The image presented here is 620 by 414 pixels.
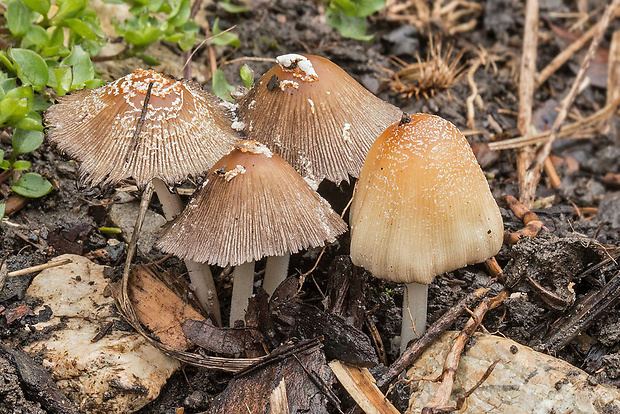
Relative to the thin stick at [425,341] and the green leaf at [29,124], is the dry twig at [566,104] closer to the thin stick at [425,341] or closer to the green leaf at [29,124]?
the thin stick at [425,341]

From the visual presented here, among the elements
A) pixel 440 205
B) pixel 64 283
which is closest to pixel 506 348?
pixel 440 205

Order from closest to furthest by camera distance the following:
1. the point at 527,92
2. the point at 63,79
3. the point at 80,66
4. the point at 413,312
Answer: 1. the point at 413,312
2. the point at 63,79
3. the point at 80,66
4. the point at 527,92

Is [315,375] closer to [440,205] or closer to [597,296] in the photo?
[440,205]

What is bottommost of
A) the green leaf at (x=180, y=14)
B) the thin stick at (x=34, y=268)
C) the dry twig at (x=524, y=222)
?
the thin stick at (x=34, y=268)

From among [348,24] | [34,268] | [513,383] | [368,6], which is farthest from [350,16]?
[513,383]

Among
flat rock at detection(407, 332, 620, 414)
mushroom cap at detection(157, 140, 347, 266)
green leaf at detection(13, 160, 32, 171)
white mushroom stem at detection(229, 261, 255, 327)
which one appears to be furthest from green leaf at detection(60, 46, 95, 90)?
flat rock at detection(407, 332, 620, 414)

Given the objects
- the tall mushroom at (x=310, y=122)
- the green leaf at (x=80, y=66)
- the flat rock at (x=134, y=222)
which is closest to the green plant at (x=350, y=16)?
the tall mushroom at (x=310, y=122)

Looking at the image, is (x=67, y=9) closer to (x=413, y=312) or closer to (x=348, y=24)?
(x=348, y=24)
